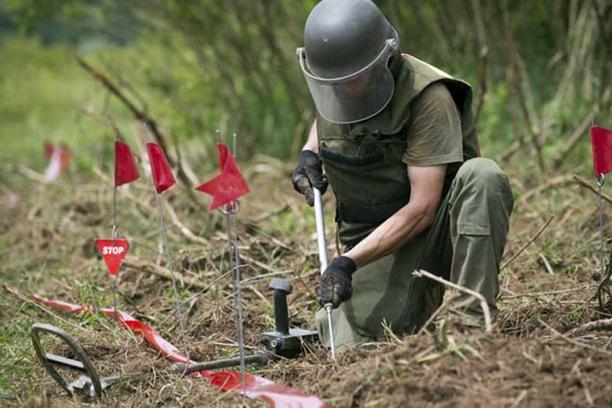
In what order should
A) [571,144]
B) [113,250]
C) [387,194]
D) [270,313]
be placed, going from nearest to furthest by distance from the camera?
[387,194]
[113,250]
[270,313]
[571,144]

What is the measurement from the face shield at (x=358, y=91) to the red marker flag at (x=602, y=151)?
0.79m

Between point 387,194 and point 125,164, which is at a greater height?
point 125,164

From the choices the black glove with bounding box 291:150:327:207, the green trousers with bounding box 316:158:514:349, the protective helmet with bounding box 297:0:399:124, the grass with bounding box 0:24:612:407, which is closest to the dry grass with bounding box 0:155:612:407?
the grass with bounding box 0:24:612:407

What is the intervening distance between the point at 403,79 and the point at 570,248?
5.83ft

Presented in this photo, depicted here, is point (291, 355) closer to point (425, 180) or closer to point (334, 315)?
point (334, 315)

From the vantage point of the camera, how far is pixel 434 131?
3.78 metres

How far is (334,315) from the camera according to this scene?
4.33 metres

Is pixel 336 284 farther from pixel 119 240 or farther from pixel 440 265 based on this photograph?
pixel 119 240

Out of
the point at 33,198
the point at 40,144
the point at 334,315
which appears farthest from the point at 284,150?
the point at 334,315

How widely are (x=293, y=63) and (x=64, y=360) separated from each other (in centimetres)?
586

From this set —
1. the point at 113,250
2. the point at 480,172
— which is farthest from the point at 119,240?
the point at 480,172

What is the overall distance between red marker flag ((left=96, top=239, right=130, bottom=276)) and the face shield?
99 centimetres

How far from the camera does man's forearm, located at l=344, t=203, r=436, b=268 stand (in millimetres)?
3803

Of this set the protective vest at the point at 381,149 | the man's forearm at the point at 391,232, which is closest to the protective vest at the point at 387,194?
the protective vest at the point at 381,149
